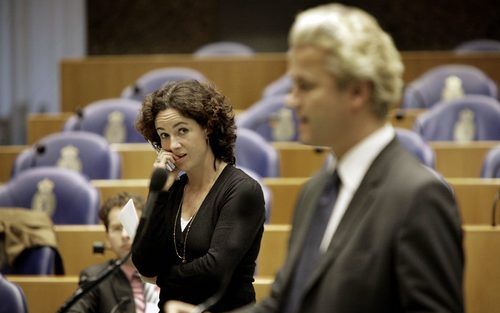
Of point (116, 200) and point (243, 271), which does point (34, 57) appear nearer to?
point (116, 200)

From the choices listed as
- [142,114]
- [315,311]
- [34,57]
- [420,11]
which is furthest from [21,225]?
[420,11]

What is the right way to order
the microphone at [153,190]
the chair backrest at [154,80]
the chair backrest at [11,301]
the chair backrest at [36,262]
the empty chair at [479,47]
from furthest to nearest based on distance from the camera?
the empty chair at [479,47] < the chair backrest at [154,80] < the chair backrest at [36,262] < the chair backrest at [11,301] < the microphone at [153,190]

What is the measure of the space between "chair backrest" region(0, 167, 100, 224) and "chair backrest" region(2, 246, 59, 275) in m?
0.57

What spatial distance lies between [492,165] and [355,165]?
365 centimetres

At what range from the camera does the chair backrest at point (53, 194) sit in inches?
187

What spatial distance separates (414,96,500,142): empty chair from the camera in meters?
6.17

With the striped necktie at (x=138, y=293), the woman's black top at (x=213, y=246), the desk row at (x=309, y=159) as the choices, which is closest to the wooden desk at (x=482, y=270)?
the striped necktie at (x=138, y=293)

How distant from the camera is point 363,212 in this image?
1.54 metres

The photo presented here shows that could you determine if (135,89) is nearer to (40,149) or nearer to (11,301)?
(40,149)

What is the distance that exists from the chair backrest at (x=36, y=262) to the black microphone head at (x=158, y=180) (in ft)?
6.97

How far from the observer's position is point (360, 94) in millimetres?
1552

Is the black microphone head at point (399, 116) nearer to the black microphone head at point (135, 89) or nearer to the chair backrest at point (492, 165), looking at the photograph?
the chair backrest at point (492, 165)

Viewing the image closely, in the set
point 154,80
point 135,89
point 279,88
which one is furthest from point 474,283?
point 154,80

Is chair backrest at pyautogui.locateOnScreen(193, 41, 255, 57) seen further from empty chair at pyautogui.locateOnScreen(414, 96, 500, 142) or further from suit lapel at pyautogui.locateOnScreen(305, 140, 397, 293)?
suit lapel at pyautogui.locateOnScreen(305, 140, 397, 293)
